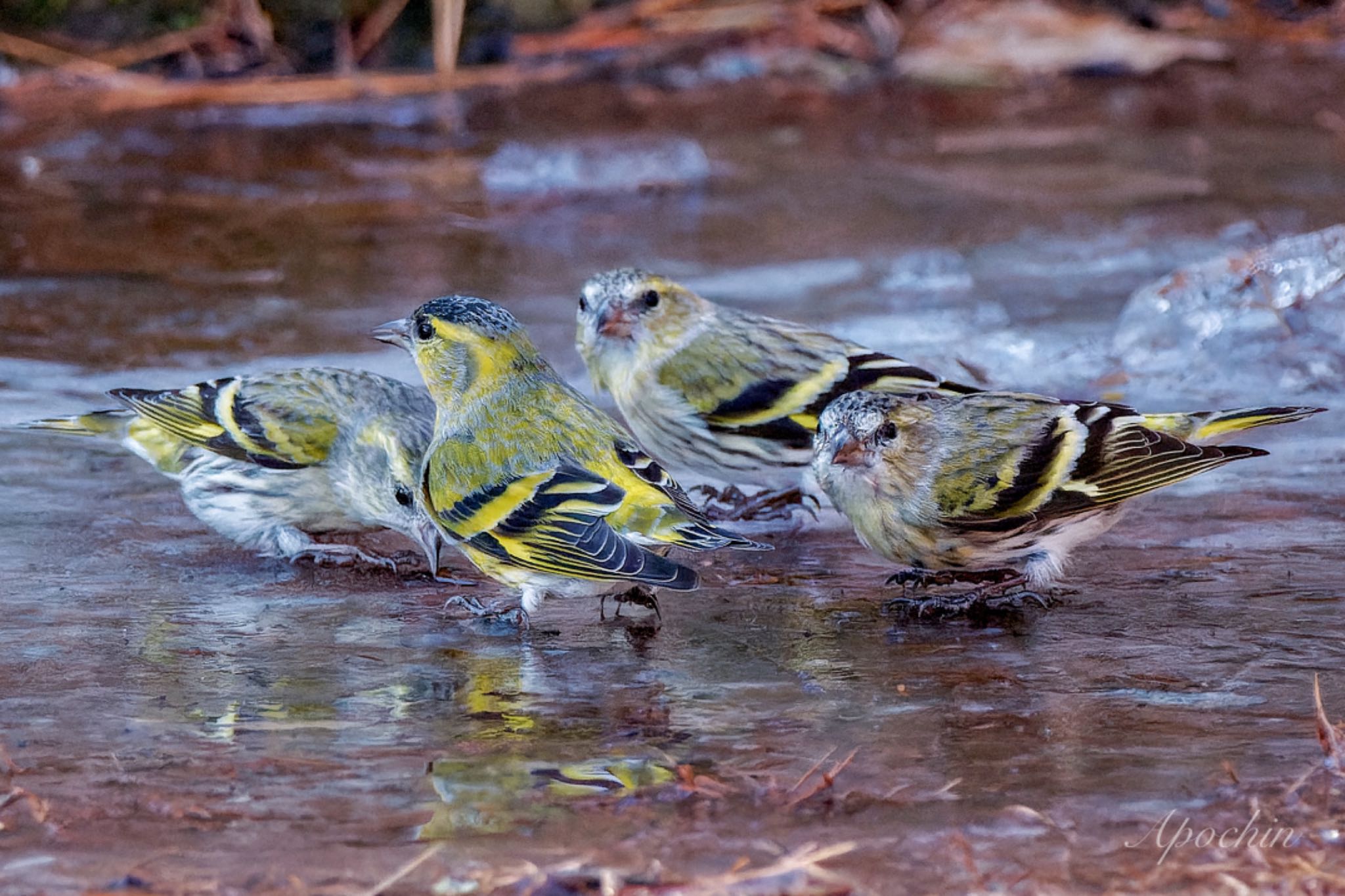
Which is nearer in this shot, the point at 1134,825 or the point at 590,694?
the point at 1134,825

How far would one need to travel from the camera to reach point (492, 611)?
420cm

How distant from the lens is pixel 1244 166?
9.48 metres

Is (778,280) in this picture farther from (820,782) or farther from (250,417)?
(820,782)

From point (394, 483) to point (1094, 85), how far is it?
28.7ft

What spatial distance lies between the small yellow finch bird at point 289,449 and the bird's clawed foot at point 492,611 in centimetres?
40

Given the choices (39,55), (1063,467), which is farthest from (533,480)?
(39,55)

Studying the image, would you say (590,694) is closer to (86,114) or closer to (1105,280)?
(1105,280)

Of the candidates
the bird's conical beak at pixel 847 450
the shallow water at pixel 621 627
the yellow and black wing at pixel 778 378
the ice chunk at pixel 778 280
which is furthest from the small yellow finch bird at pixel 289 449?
the ice chunk at pixel 778 280

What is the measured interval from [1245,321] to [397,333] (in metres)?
3.39

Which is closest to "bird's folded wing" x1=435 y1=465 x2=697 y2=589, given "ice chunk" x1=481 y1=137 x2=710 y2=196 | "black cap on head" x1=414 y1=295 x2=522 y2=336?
"black cap on head" x1=414 y1=295 x2=522 y2=336

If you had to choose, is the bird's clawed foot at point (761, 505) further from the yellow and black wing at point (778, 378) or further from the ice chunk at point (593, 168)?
the ice chunk at point (593, 168)

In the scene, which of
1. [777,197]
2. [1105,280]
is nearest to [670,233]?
[777,197]

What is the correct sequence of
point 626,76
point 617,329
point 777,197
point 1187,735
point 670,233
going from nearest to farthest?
1. point 1187,735
2. point 617,329
3. point 670,233
4. point 777,197
5. point 626,76

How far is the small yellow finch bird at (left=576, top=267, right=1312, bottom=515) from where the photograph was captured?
534cm
